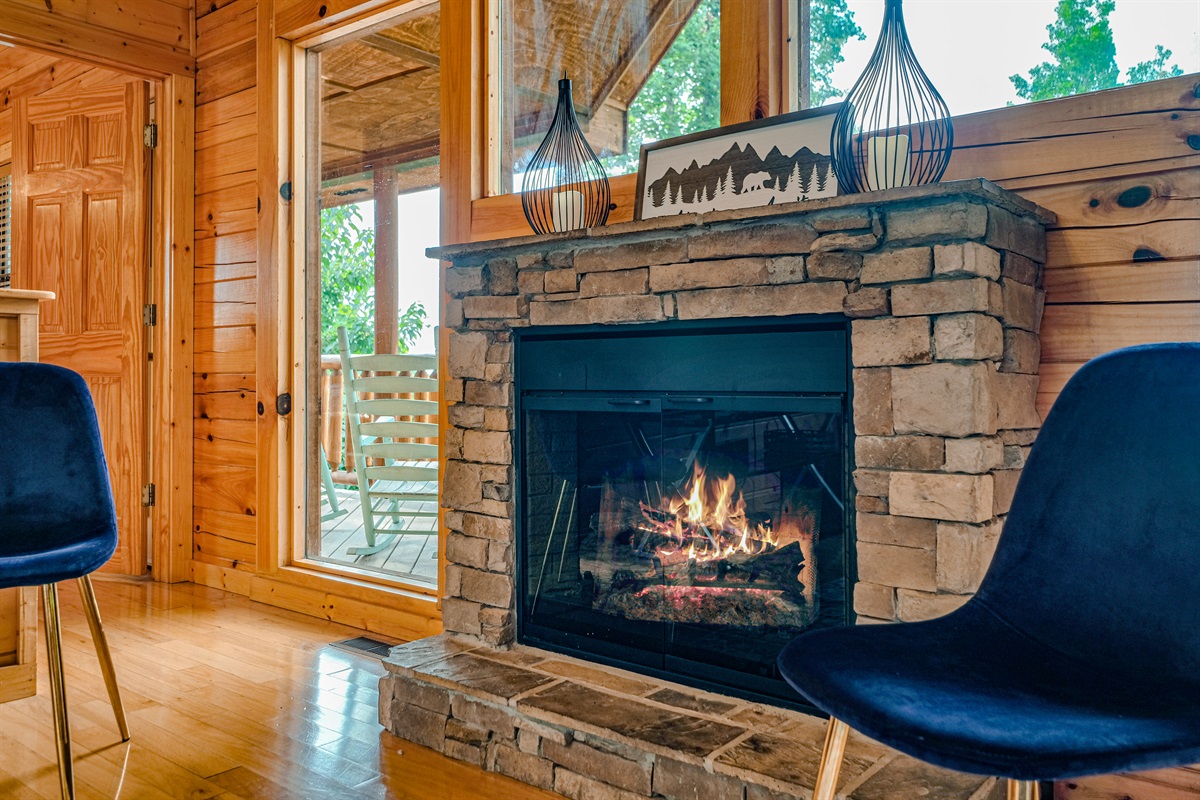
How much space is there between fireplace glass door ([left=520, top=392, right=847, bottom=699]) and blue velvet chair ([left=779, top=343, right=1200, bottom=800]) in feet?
1.82

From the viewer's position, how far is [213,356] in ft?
12.9

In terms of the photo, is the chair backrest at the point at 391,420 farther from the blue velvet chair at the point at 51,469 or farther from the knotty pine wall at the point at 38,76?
the knotty pine wall at the point at 38,76

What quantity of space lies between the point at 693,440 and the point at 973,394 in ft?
2.17

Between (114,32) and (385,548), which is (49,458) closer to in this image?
(385,548)

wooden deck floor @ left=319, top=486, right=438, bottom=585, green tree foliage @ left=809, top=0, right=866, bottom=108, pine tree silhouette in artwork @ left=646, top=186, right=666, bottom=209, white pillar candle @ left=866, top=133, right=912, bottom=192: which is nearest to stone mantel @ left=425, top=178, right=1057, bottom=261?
white pillar candle @ left=866, top=133, right=912, bottom=192

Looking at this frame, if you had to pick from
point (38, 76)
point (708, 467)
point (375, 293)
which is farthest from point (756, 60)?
point (38, 76)

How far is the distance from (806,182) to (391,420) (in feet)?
6.17

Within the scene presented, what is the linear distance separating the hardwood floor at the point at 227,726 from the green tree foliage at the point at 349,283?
1.06m

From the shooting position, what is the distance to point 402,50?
Answer: 328 centimetres

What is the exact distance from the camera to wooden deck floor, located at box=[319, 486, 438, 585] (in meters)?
3.28

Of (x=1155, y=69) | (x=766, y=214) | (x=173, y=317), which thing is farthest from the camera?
(x=173, y=317)

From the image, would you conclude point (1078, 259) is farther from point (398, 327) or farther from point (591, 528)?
point (398, 327)

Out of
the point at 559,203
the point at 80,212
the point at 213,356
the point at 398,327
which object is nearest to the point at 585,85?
the point at 559,203

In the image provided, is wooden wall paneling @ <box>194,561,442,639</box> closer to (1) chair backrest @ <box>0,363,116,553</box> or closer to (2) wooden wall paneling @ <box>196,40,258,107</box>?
(1) chair backrest @ <box>0,363,116,553</box>
